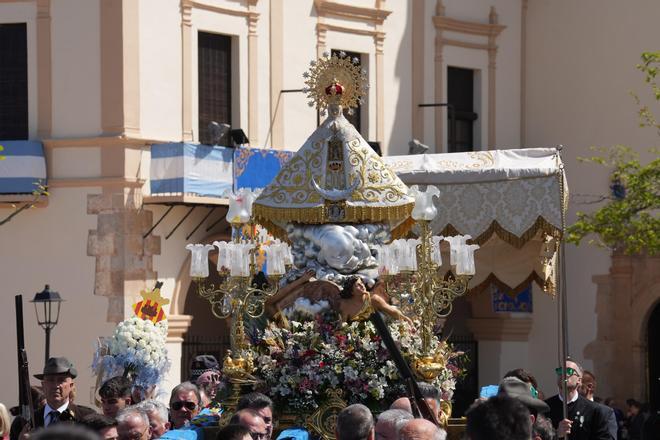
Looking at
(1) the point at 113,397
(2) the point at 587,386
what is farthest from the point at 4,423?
(2) the point at 587,386

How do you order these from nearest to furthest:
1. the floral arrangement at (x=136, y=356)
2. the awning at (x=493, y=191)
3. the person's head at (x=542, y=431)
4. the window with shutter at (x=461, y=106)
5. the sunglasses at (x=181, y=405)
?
the person's head at (x=542, y=431)
the sunglasses at (x=181, y=405)
the floral arrangement at (x=136, y=356)
the awning at (x=493, y=191)
the window with shutter at (x=461, y=106)

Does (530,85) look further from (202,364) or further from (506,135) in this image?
(202,364)

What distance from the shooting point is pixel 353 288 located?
43.8ft

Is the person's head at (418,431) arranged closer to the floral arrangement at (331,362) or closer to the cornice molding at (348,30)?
the floral arrangement at (331,362)

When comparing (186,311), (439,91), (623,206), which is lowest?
(186,311)

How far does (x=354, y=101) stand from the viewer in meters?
14.2

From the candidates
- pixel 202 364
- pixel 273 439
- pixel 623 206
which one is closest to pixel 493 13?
pixel 623 206

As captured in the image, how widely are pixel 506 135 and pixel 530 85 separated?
97 centimetres

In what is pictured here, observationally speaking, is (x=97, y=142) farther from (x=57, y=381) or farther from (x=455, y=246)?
(x=57, y=381)

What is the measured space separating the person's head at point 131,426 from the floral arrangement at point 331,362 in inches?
129

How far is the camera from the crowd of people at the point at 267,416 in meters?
6.54

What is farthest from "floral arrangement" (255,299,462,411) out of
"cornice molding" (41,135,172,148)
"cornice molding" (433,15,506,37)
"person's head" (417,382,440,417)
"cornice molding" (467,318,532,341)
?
"cornice molding" (433,15,506,37)

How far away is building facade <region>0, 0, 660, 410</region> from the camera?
24.2 metres

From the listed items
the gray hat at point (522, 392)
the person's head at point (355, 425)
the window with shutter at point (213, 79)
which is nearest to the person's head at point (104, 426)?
the person's head at point (355, 425)
